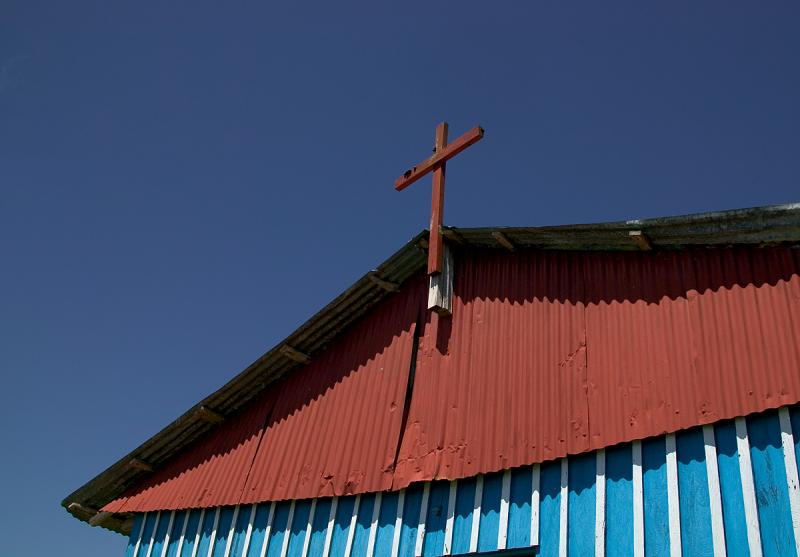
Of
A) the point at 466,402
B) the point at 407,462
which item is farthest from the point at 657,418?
the point at 407,462

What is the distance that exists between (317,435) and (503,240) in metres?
3.63

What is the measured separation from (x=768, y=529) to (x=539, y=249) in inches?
171

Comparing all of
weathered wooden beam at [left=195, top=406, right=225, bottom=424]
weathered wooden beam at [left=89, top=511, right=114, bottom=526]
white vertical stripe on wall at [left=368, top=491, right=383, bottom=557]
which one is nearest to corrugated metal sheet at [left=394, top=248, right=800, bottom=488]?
white vertical stripe on wall at [left=368, top=491, right=383, bottom=557]

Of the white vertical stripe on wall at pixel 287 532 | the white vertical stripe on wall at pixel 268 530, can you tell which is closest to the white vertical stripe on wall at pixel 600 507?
the white vertical stripe on wall at pixel 287 532

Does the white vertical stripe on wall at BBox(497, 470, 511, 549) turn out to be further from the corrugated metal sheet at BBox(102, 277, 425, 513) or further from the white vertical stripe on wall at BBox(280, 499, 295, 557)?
the white vertical stripe on wall at BBox(280, 499, 295, 557)

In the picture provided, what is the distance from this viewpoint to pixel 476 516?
28.5 feet

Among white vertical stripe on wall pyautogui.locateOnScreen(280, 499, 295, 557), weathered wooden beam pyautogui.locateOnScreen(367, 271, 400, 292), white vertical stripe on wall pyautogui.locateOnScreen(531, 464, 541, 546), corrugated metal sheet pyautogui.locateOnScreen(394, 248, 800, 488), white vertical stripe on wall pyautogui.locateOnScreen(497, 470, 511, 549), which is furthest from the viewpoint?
weathered wooden beam pyautogui.locateOnScreen(367, 271, 400, 292)

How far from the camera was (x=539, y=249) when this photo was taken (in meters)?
10.0

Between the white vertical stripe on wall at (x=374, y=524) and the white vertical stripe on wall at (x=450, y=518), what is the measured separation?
1.02m

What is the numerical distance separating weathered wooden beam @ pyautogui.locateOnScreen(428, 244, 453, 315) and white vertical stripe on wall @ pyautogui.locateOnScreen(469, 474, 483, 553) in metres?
2.44

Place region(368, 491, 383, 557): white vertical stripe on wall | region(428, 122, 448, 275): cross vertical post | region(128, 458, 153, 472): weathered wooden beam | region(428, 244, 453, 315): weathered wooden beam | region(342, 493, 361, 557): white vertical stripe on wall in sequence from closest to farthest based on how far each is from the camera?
region(368, 491, 383, 557): white vertical stripe on wall
region(342, 493, 361, 557): white vertical stripe on wall
region(428, 244, 453, 315): weathered wooden beam
region(428, 122, 448, 275): cross vertical post
region(128, 458, 153, 472): weathered wooden beam

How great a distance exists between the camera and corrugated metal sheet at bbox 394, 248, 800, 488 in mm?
7484

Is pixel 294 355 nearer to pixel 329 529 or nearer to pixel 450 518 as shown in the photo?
pixel 329 529

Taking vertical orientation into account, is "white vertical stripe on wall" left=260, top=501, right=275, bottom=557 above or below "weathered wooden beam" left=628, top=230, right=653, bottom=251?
below
